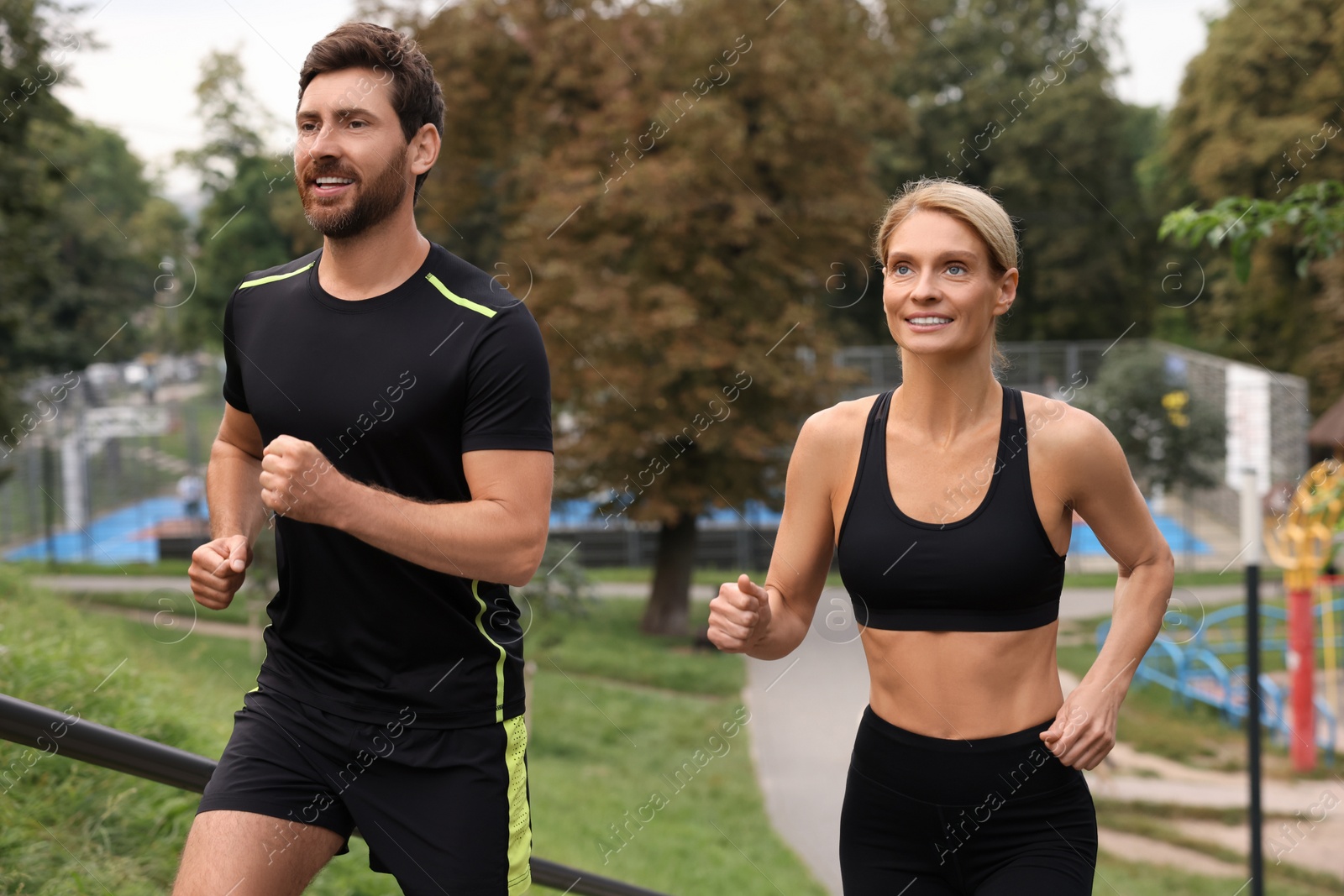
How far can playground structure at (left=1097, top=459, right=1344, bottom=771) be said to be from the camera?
12047 mm

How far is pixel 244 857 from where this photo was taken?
2.21 meters

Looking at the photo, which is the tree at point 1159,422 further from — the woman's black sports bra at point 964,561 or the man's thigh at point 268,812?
the man's thigh at point 268,812

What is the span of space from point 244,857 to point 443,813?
1.11 ft

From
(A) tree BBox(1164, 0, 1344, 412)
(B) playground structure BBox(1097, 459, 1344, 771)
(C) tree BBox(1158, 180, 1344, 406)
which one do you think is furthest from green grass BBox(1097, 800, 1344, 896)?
(A) tree BBox(1164, 0, 1344, 412)

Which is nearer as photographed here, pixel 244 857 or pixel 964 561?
pixel 244 857

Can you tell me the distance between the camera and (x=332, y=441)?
7.75 feet

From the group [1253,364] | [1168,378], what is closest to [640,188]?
[1168,378]

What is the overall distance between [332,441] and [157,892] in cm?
208

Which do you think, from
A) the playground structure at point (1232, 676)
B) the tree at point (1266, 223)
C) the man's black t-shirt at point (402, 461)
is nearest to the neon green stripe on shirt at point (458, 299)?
the man's black t-shirt at point (402, 461)

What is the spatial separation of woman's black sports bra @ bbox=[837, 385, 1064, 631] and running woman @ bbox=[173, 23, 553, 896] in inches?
24.9

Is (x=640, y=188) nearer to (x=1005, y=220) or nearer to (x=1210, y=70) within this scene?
(x=1005, y=220)

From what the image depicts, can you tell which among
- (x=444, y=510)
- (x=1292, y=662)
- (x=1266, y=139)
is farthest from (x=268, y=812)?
(x=1266, y=139)

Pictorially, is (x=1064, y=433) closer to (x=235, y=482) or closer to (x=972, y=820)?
(x=972, y=820)

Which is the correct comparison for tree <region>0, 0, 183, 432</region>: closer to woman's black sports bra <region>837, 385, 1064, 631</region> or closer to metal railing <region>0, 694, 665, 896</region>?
metal railing <region>0, 694, 665, 896</region>
